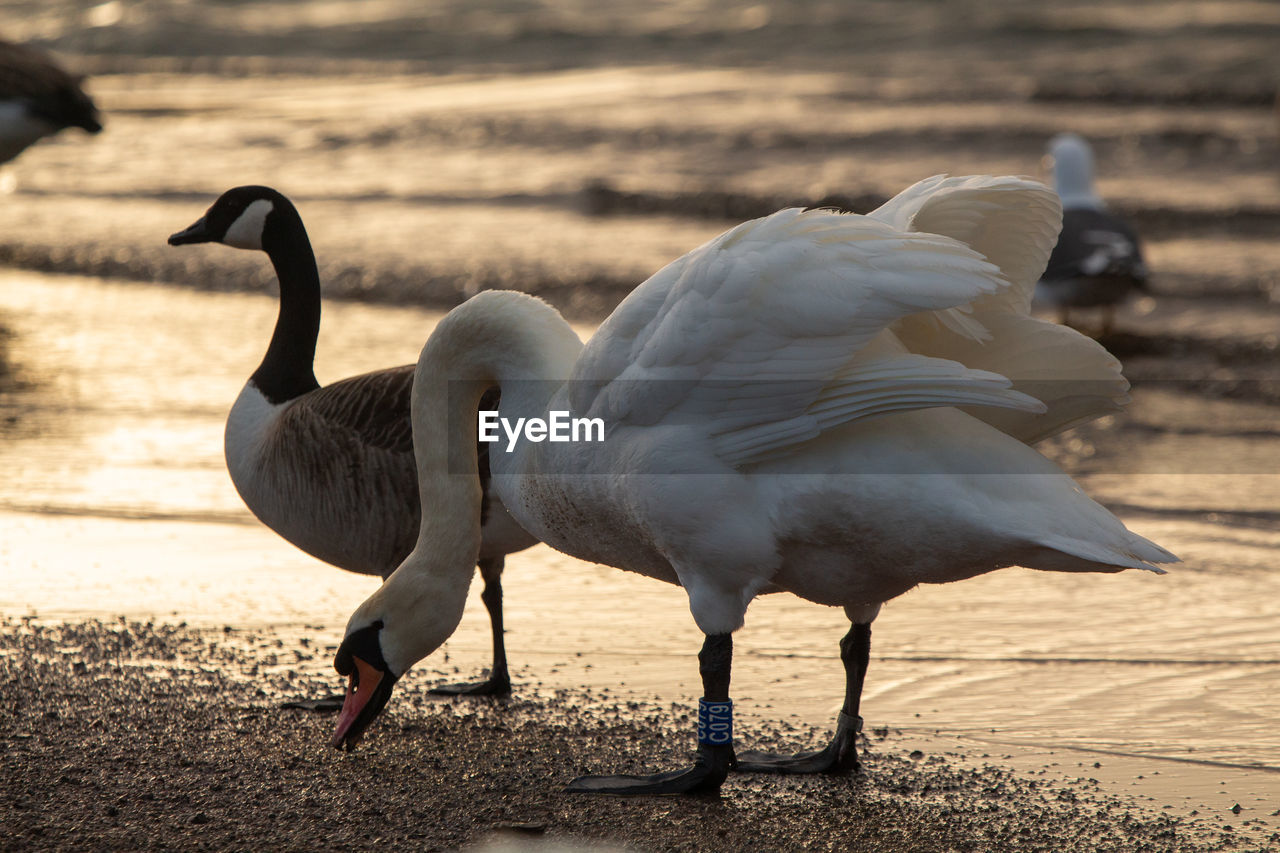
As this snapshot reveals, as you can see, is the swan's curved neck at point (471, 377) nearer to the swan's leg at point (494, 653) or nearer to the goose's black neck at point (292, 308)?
the swan's leg at point (494, 653)

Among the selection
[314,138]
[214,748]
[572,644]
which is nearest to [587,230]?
[314,138]

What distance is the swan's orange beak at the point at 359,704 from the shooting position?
13.0 ft

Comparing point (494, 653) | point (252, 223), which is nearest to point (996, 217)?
point (494, 653)

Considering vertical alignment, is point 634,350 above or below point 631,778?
above

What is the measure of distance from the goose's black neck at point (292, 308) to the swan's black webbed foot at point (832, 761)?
221cm

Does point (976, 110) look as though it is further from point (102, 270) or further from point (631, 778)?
point (631, 778)

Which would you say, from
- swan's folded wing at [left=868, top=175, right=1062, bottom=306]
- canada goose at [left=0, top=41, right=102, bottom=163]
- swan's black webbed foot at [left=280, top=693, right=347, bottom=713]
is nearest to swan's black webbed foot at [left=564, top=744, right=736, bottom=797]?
swan's black webbed foot at [left=280, top=693, right=347, bottom=713]

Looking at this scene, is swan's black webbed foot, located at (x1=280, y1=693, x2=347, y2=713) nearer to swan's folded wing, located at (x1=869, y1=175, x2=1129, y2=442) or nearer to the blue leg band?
the blue leg band

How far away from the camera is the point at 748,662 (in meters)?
4.90

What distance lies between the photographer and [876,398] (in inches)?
136

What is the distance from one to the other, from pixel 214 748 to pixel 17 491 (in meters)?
2.87

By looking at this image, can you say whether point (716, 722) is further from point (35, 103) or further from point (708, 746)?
point (35, 103)
